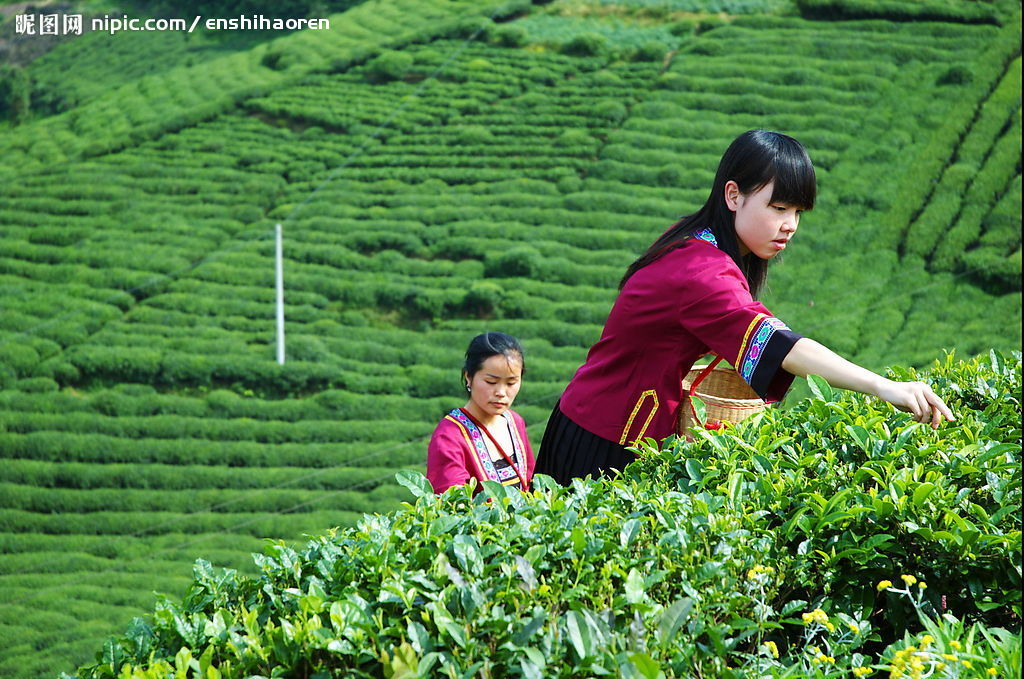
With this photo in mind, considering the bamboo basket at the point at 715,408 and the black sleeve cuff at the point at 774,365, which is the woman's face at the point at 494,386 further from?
the black sleeve cuff at the point at 774,365

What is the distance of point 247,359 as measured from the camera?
7992mm

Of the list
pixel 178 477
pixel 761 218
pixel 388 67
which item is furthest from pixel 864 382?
pixel 388 67

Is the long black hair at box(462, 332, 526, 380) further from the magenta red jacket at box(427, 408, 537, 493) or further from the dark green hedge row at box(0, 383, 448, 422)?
the dark green hedge row at box(0, 383, 448, 422)

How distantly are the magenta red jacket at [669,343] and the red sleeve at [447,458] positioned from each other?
434 millimetres

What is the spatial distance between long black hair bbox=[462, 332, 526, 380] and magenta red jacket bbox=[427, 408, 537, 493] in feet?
0.44

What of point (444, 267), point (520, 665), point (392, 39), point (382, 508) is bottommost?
point (382, 508)

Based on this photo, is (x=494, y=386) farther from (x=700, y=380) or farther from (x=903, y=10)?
(x=903, y=10)

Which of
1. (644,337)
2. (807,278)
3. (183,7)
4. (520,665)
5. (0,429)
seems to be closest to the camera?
(520,665)

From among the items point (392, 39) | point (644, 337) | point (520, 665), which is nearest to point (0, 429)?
point (392, 39)

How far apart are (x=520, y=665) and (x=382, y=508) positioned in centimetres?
563

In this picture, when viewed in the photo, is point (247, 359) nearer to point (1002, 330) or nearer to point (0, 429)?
point (0, 429)

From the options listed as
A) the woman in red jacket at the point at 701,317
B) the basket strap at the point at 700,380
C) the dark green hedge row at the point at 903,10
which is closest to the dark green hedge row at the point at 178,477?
the woman in red jacket at the point at 701,317

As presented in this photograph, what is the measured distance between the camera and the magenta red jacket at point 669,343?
6.81 feet

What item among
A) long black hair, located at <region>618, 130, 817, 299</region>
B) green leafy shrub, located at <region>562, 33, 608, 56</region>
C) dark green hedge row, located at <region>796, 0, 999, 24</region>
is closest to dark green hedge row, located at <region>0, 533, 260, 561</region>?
long black hair, located at <region>618, 130, 817, 299</region>
